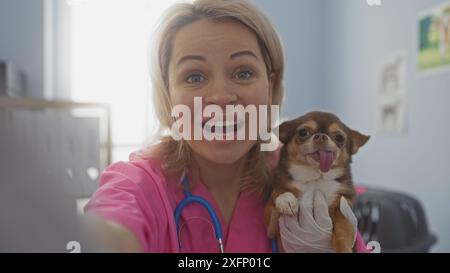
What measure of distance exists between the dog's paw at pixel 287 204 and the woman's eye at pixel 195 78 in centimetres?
14

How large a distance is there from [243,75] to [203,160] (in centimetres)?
10

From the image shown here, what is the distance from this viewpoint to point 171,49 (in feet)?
1.23

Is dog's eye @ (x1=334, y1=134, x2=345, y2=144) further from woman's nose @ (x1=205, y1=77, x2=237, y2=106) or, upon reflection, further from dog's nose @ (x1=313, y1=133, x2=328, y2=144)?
woman's nose @ (x1=205, y1=77, x2=237, y2=106)

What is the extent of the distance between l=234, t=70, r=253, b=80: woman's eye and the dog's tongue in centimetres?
10

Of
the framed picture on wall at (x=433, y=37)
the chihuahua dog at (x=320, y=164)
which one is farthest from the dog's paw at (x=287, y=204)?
the framed picture on wall at (x=433, y=37)

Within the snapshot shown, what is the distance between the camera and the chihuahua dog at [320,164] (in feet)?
1.21

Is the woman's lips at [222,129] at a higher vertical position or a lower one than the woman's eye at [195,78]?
lower

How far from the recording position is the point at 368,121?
0.41m

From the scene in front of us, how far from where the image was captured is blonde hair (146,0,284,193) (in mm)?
369

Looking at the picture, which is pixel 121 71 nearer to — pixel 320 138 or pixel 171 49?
pixel 171 49

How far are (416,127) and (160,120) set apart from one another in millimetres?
346

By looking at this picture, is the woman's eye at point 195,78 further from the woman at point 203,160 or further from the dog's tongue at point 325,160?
the dog's tongue at point 325,160

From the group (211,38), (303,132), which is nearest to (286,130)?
(303,132)

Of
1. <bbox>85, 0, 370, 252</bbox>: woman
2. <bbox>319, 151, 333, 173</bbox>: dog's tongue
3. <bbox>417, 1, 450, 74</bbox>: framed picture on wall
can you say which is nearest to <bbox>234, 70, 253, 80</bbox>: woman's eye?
<bbox>85, 0, 370, 252</bbox>: woman
